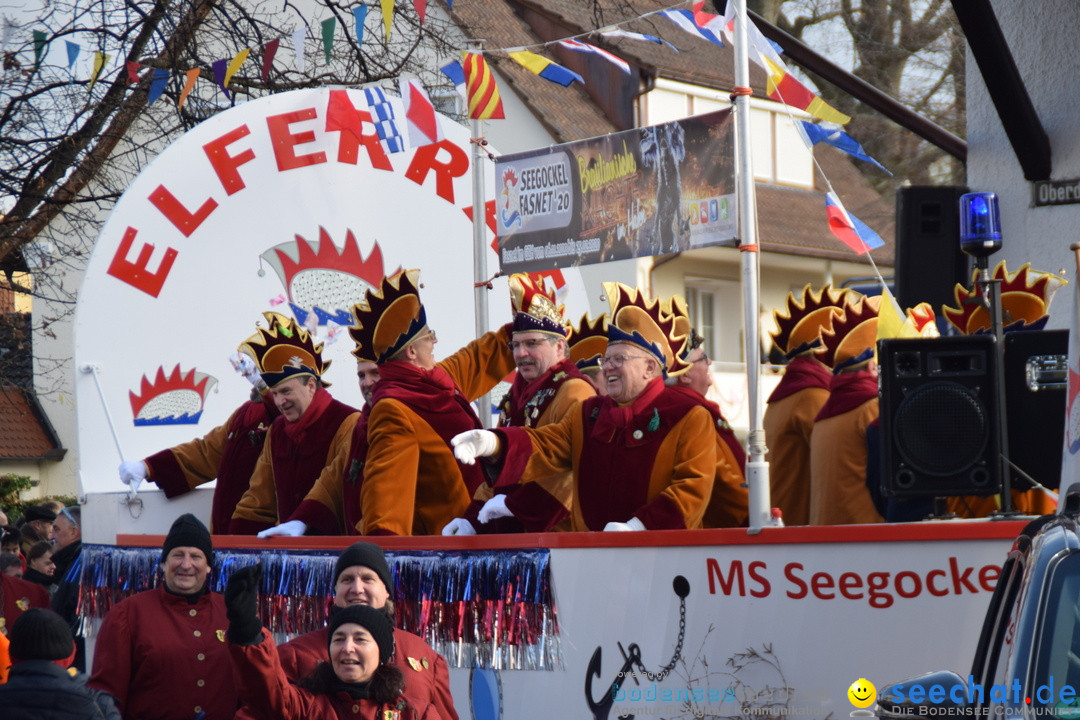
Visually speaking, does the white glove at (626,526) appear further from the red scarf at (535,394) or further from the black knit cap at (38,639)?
the black knit cap at (38,639)

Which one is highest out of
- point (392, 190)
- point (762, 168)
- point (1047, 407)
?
point (762, 168)

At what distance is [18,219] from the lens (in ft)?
41.8

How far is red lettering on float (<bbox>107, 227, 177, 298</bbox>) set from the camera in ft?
32.6

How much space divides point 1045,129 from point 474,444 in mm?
4807

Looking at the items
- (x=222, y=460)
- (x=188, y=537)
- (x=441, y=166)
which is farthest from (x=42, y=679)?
(x=441, y=166)

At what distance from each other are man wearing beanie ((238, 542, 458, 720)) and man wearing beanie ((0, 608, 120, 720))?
71 cm

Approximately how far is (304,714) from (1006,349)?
2602 millimetres

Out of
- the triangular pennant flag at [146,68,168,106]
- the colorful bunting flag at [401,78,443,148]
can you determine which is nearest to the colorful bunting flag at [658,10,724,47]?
the colorful bunting flag at [401,78,443,148]

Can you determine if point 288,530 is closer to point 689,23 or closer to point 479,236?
point 479,236

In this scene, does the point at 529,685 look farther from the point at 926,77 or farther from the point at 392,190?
the point at 926,77

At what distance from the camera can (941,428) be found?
4957 mm

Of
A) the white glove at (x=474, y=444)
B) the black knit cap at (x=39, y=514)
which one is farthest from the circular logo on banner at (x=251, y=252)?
the white glove at (x=474, y=444)

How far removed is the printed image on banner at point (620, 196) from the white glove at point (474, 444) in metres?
0.95

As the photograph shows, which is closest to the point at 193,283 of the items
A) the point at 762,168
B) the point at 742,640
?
the point at 742,640
